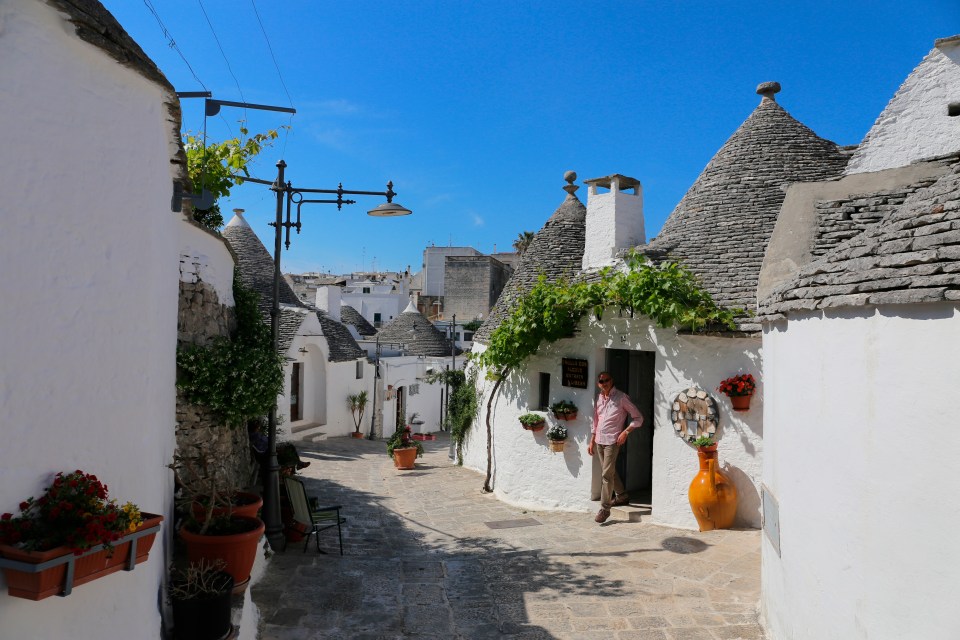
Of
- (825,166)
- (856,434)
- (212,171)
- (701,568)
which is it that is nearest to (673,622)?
(701,568)

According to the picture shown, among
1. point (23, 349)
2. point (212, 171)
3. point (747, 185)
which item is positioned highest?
point (747, 185)

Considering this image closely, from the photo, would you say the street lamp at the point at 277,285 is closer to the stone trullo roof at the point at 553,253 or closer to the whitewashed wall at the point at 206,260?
the whitewashed wall at the point at 206,260

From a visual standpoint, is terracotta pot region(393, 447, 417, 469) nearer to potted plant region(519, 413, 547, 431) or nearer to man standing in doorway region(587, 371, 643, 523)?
potted plant region(519, 413, 547, 431)

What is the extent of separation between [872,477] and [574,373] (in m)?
6.32

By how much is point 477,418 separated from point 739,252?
6632mm

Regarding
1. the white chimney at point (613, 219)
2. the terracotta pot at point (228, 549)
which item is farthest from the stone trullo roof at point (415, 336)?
the terracotta pot at point (228, 549)

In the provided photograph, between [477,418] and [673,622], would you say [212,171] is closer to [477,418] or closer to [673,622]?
[673,622]

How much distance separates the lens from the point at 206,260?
5.73 m

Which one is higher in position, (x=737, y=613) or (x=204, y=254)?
(x=204, y=254)

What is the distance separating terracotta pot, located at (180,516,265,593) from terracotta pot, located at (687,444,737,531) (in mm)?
5490

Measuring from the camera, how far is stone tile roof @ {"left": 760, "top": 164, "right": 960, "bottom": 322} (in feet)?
9.89

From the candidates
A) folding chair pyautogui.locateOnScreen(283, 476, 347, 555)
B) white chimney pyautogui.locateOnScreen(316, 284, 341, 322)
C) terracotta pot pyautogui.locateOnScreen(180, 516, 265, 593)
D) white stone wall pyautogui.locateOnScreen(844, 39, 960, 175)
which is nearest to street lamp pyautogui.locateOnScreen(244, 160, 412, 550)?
folding chair pyautogui.locateOnScreen(283, 476, 347, 555)

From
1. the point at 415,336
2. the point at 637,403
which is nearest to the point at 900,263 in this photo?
the point at 637,403

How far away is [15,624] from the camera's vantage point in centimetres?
252
